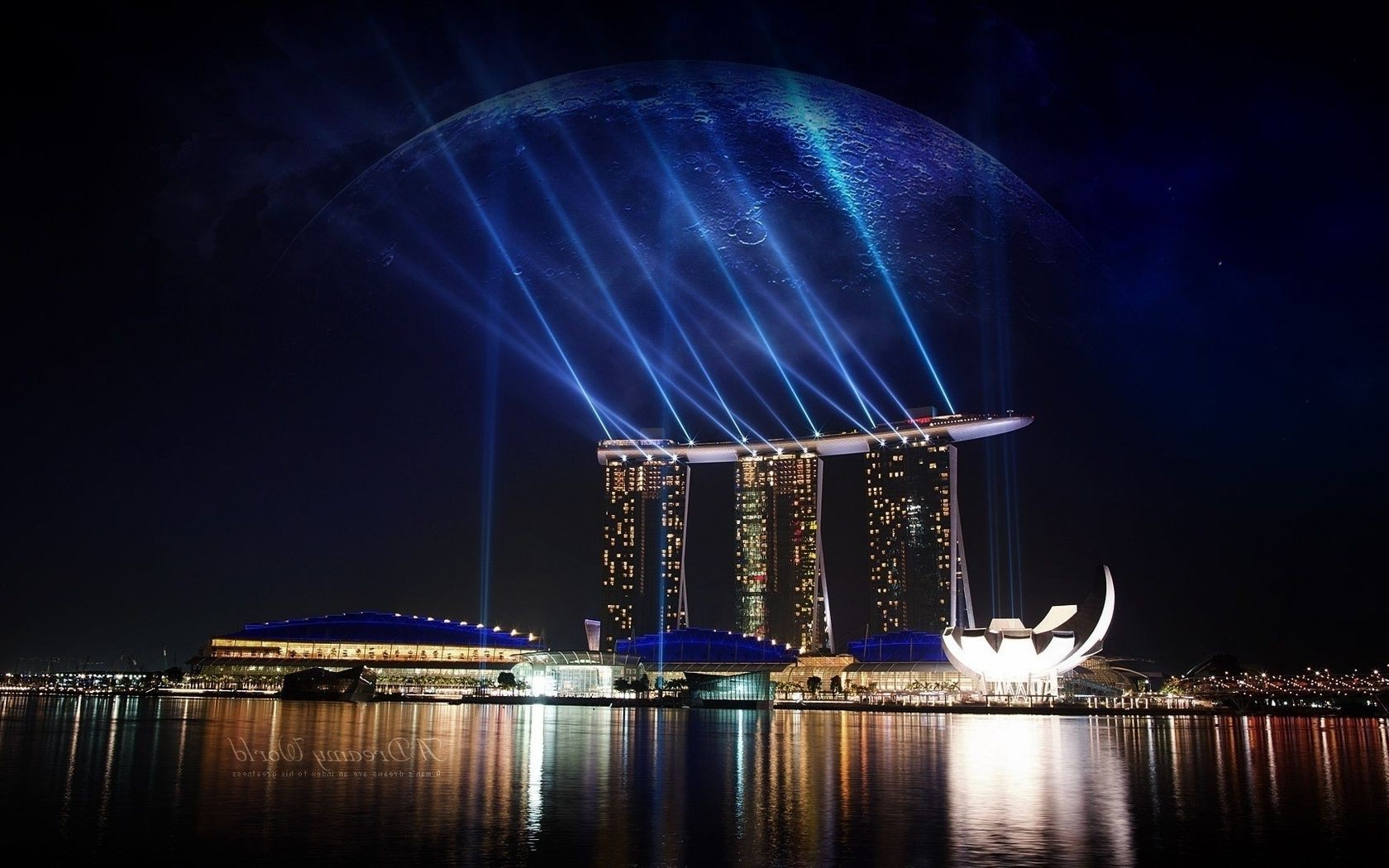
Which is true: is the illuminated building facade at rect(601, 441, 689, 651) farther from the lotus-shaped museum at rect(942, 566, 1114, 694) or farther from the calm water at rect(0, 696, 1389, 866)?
the calm water at rect(0, 696, 1389, 866)

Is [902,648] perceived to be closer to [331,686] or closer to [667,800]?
[331,686]

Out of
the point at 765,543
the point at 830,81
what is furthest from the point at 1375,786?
the point at 765,543

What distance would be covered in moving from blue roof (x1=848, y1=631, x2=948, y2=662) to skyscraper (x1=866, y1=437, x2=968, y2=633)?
12434mm

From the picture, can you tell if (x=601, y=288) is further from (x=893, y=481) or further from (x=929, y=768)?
(x=893, y=481)

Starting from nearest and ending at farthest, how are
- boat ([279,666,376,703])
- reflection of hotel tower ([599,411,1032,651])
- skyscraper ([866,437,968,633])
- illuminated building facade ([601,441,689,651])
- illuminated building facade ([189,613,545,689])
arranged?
boat ([279,666,376,703]) < illuminated building facade ([189,613,545,689]) < skyscraper ([866,437,968,633]) < reflection of hotel tower ([599,411,1032,651]) < illuminated building facade ([601,441,689,651])

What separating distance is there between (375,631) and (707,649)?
38.6m

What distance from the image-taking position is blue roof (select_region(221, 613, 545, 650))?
12019 centimetres

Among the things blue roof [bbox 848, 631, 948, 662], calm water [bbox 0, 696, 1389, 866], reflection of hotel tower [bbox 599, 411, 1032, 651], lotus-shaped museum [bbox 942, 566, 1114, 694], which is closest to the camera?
calm water [bbox 0, 696, 1389, 866]

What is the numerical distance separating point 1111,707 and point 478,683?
64.9 m

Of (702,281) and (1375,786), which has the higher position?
(702,281)

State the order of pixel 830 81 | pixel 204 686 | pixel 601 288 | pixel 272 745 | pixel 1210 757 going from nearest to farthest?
pixel 272 745 < pixel 1210 757 < pixel 830 81 < pixel 601 288 < pixel 204 686

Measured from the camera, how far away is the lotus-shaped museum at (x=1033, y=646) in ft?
266

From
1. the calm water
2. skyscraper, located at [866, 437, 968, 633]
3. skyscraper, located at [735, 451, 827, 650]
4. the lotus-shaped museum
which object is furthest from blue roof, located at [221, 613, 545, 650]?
the calm water

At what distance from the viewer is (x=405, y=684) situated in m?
111
